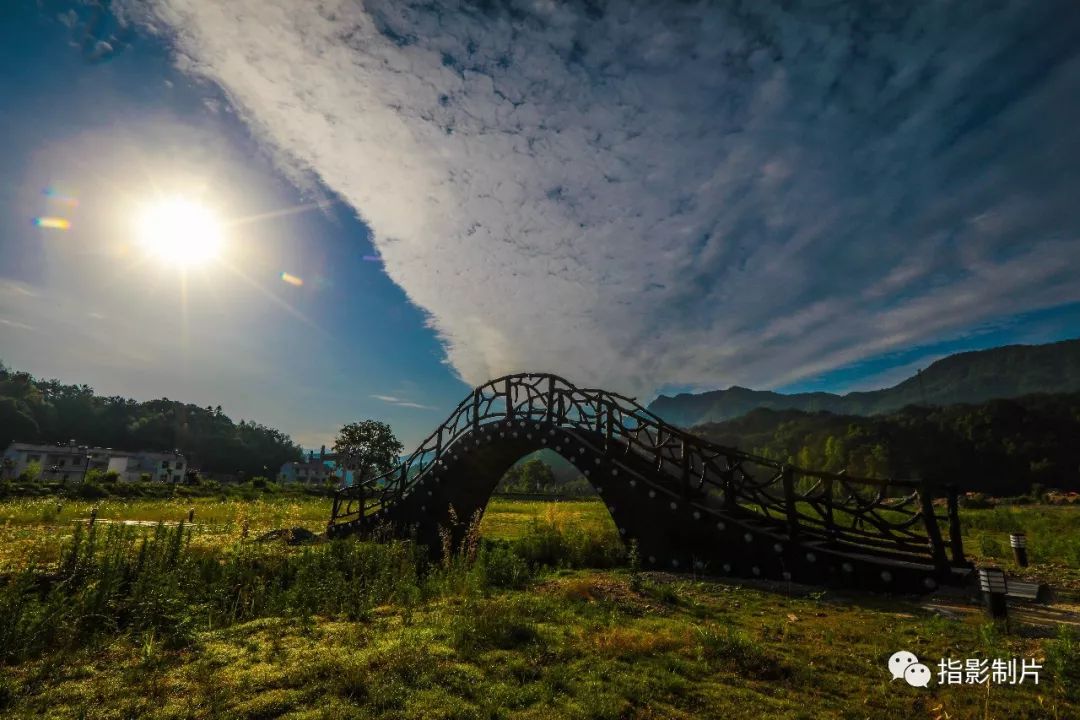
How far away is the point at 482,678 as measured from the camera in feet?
15.2

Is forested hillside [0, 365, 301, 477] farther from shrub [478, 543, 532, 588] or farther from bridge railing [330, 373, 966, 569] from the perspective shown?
shrub [478, 543, 532, 588]

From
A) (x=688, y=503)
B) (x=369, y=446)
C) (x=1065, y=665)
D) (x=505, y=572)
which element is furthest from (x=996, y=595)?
(x=369, y=446)

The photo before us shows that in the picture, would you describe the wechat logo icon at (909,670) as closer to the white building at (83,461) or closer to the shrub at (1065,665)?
the shrub at (1065,665)

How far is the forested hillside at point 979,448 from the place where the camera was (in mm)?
63969

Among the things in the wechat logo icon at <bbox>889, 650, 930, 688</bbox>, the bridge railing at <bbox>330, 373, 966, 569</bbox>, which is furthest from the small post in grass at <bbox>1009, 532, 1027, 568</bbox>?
the wechat logo icon at <bbox>889, 650, 930, 688</bbox>

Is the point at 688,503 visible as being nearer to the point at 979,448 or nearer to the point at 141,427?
the point at 979,448

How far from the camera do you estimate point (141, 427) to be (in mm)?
96562

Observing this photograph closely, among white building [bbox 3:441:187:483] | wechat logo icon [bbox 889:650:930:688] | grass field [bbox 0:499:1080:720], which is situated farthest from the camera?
white building [bbox 3:441:187:483]

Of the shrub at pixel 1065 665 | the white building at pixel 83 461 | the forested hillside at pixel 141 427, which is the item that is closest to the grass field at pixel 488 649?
the shrub at pixel 1065 665

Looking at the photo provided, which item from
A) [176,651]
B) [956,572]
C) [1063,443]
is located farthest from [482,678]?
[1063,443]

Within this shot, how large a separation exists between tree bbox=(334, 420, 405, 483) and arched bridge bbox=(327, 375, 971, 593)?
66028mm

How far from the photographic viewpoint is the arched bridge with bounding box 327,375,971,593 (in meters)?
8.62

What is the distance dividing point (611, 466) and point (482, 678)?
7.90m

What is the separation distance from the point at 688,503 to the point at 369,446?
263 feet
